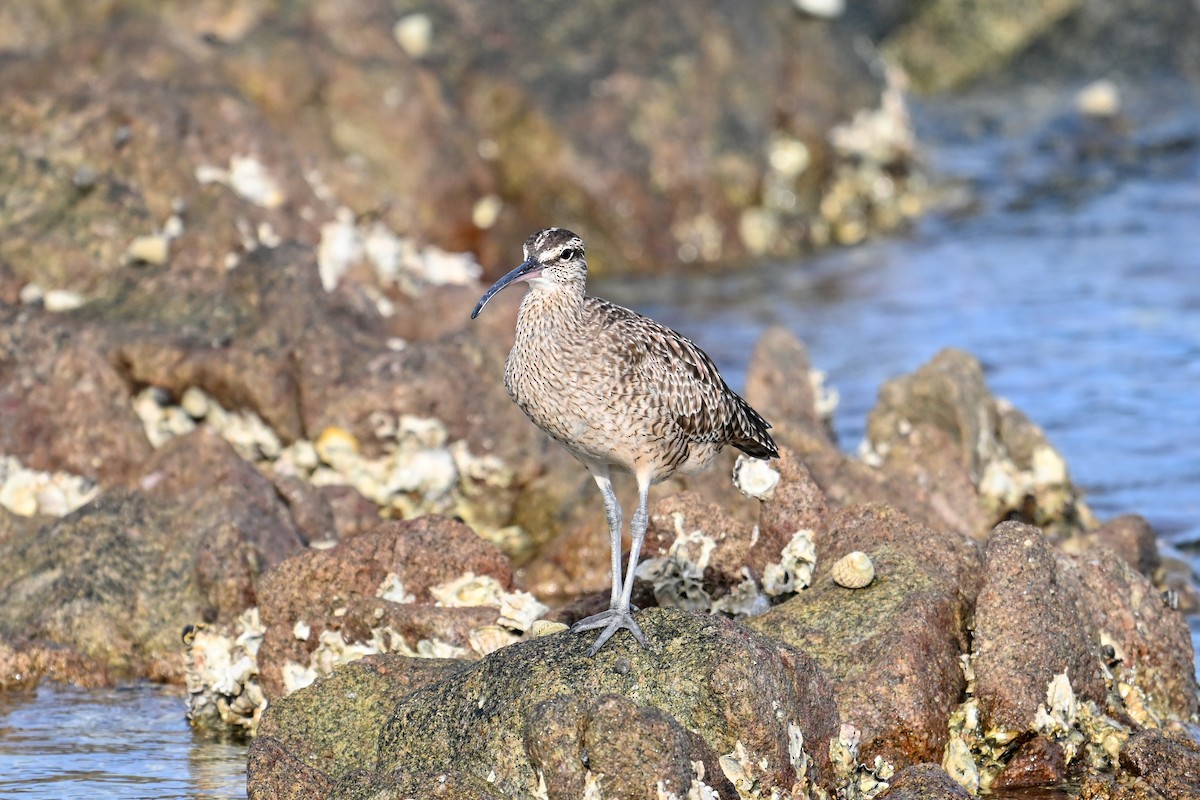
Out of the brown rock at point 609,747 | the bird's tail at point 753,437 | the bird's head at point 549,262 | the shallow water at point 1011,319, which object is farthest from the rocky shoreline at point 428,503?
the bird's head at point 549,262

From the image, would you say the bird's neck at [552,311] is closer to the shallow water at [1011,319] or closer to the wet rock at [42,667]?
the shallow water at [1011,319]

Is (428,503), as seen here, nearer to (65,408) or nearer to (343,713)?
(65,408)

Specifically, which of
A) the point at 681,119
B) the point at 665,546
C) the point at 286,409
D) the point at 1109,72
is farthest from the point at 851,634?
the point at 1109,72

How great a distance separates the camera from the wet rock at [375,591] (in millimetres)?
7277

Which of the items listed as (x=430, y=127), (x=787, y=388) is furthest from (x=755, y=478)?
(x=430, y=127)

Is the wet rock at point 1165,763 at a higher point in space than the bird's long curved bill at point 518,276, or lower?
lower

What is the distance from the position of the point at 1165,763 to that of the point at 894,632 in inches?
41.3

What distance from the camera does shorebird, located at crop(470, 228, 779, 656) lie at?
685 cm

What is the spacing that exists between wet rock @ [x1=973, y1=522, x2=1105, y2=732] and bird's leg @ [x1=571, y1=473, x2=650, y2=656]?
134cm

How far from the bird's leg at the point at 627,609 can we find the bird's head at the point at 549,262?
861mm

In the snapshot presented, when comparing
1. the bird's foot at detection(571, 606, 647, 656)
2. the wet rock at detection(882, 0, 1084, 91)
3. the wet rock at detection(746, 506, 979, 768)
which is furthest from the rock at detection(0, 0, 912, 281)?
the wet rock at detection(882, 0, 1084, 91)

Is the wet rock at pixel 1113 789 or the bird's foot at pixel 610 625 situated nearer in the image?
the bird's foot at pixel 610 625

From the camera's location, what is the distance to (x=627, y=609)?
657 centimetres

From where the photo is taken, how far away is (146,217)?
1113cm
